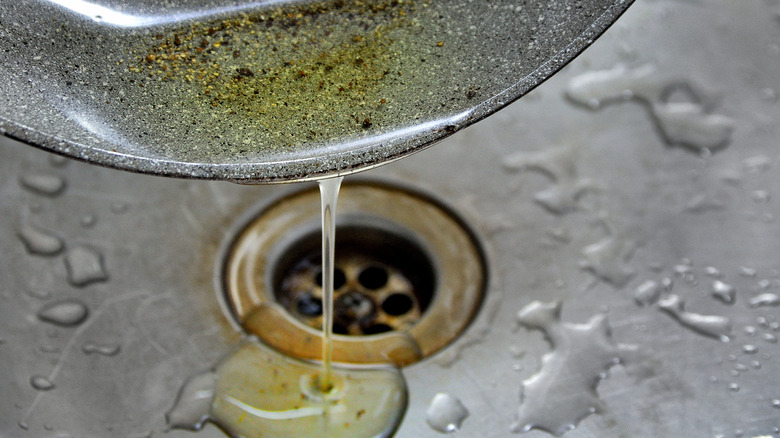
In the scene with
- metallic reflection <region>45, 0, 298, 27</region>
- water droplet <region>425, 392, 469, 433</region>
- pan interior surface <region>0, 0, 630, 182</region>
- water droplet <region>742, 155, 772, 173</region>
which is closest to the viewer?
pan interior surface <region>0, 0, 630, 182</region>

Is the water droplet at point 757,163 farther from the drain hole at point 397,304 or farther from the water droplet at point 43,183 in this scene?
the water droplet at point 43,183

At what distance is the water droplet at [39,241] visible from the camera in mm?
804

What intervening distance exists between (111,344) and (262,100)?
0.33m

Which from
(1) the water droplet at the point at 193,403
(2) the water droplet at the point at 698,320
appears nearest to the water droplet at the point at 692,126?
(2) the water droplet at the point at 698,320

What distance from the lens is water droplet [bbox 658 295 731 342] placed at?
2.52 feet

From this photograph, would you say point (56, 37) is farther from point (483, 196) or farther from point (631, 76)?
point (631, 76)

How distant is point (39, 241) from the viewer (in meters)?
0.81

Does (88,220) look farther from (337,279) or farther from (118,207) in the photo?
(337,279)

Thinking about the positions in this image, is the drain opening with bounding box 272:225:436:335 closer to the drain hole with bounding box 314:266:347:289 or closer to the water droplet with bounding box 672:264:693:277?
the drain hole with bounding box 314:266:347:289

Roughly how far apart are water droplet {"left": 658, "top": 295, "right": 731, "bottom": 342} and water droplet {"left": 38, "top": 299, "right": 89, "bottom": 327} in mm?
565

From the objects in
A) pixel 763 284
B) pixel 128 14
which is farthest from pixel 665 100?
pixel 128 14

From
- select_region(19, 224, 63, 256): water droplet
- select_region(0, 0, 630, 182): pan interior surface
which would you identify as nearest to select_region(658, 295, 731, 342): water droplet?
select_region(0, 0, 630, 182): pan interior surface

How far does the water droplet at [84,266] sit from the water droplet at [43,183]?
9cm

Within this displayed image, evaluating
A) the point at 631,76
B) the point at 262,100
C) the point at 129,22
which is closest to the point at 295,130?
the point at 262,100
